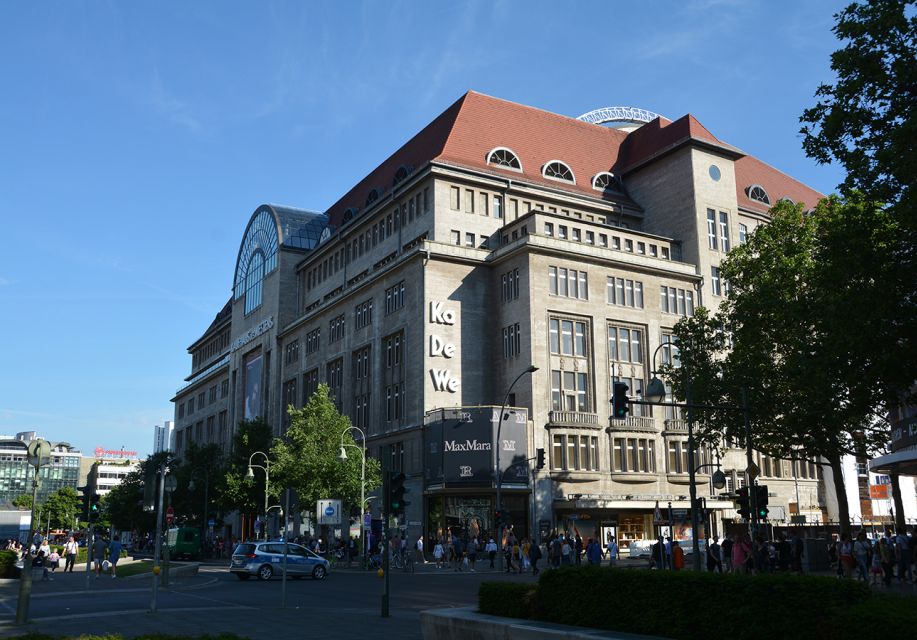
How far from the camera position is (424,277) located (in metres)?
60.8

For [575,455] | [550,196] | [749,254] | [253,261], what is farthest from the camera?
[253,261]

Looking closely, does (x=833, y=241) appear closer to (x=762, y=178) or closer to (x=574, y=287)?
(x=574, y=287)

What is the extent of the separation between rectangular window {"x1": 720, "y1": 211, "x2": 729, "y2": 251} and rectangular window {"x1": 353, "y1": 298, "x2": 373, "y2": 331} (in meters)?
28.5

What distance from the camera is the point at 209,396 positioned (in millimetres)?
116750

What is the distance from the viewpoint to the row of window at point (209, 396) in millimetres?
109125

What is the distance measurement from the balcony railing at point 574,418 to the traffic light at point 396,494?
37248 mm

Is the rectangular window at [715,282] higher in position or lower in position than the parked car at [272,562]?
higher

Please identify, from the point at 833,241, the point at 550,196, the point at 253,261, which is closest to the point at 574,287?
the point at 550,196

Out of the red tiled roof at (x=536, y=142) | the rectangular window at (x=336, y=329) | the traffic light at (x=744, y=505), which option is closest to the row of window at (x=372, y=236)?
the red tiled roof at (x=536, y=142)

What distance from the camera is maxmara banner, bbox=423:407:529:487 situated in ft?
178

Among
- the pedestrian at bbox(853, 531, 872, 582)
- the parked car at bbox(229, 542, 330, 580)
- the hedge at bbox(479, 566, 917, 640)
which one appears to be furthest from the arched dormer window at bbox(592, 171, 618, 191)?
the hedge at bbox(479, 566, 917, 640)

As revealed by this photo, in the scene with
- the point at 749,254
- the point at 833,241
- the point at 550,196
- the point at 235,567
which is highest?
the point at 550,196

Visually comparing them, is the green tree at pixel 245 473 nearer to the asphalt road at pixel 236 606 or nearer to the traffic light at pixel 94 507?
the asphalt road at pixel 236 606

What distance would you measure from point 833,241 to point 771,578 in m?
13.1
